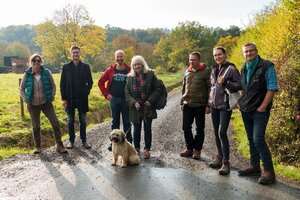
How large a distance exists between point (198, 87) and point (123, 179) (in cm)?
252

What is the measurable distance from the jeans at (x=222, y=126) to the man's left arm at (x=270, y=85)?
926 mm

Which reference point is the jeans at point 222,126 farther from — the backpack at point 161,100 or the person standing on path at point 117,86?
the person standing on path at point 117,86

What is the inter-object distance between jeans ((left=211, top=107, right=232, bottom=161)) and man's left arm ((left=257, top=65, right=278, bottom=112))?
3.04ft

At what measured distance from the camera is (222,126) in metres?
6.14

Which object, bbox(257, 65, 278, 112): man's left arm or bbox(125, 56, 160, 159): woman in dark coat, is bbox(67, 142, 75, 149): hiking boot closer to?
bbox(125, 56, 160, 159): woman in dark coat

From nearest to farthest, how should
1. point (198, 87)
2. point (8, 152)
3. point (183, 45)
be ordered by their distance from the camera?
1. point (198, 87)
2. point (8, 152)
3. point (183, 45)

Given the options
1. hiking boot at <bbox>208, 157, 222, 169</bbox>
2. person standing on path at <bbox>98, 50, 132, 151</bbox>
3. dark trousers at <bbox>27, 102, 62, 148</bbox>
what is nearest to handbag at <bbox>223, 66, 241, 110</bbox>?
hiking boot at <bbox>208, 157, 222, 169</bbox>

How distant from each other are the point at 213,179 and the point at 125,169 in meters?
1.81

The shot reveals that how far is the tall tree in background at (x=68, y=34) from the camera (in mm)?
39469

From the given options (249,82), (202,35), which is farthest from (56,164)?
(202,35)

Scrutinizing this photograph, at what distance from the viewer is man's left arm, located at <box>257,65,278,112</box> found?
5.20 m

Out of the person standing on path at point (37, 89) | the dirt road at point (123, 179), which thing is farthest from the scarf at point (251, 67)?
the person standing on path at point (37, 89)

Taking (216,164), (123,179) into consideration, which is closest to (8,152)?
(123,179)

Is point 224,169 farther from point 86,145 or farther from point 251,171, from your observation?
point 86,145
